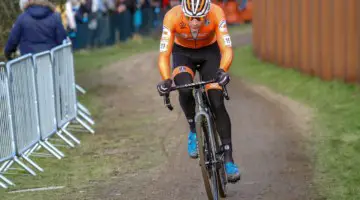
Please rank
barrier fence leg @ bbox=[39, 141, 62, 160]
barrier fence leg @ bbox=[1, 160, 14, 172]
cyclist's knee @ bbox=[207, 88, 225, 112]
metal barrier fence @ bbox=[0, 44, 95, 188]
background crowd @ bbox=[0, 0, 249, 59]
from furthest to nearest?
background crowd @ bbox=[0, 0, 249, 59] < barrier fence leg @ bbox=[39, 141, 62, 160] < barrier fence leg @ bbox=[1, 160, 14, 172] < metal barrier fence @ bbox=[0, 44, 95, 188] < cyclist's knee @ bbox=[207, 88, 225, 112]

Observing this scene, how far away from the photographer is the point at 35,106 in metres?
11.3

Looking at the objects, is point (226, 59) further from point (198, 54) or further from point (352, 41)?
point (352, 41)

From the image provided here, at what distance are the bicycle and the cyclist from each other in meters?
0.07

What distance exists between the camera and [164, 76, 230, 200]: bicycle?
8.16 metres

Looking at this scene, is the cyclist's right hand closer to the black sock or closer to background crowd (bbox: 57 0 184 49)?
the black sock

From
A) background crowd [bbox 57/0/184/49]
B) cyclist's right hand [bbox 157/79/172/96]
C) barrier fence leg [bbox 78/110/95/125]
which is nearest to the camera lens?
cyclist's right hand [bbox 157/79/172/96]

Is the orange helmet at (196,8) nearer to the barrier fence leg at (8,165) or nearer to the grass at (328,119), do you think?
the grass at (328,119)

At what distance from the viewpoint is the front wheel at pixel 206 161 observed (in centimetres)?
809

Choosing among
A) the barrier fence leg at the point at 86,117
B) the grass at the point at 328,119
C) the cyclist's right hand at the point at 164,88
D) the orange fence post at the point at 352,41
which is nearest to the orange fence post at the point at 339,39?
the orange fence post at the point at 352,41

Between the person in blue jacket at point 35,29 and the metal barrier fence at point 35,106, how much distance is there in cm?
30

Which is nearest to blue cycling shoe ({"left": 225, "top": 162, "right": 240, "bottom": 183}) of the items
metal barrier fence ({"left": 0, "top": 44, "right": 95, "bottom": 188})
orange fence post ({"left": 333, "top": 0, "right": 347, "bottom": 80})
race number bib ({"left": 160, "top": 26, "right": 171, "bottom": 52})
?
race number bib ({"left": 160, "top": 26, "right": 171, "bottom": 52})

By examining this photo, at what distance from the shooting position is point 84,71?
66.7 ft

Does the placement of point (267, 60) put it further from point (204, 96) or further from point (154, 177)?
point (204, 96)

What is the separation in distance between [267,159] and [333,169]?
38.6 inches
